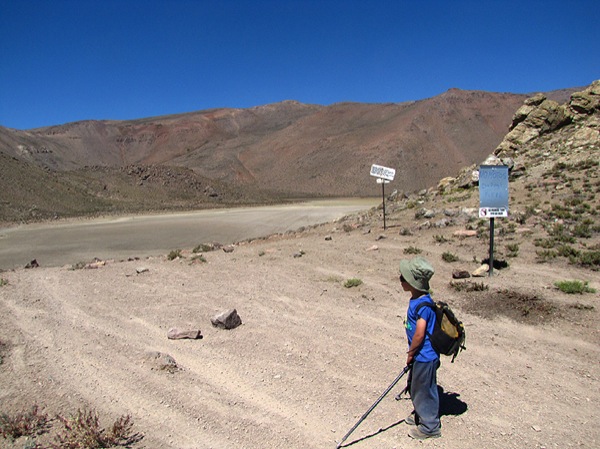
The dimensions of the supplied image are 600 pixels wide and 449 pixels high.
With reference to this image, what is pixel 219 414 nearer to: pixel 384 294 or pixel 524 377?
pixel 524 377

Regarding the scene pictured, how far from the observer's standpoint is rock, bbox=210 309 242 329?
6605 mm

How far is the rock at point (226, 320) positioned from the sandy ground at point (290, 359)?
95mm

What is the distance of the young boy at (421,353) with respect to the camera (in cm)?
381

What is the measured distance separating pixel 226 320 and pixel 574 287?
5465mm

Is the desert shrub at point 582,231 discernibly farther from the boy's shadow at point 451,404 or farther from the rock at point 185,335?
the rock at point 185,335

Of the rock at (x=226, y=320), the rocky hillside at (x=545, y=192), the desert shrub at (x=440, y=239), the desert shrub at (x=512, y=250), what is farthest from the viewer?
the desert shrub at (x=440, y=239)

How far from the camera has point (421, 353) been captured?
3898 millimetres

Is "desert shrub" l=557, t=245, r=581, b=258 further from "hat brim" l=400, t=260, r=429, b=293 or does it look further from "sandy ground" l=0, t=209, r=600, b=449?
"hat brim" l=400, t=260, r=429, b=293

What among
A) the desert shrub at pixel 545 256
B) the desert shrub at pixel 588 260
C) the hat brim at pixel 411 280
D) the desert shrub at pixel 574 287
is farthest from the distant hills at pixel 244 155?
the hat brim at pixel 411 280

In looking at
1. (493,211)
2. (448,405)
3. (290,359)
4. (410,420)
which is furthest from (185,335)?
(493,211)

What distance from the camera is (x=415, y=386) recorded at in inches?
157

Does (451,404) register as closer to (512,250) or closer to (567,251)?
(567,251)

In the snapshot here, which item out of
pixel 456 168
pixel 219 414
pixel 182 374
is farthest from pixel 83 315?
pixel 456 168

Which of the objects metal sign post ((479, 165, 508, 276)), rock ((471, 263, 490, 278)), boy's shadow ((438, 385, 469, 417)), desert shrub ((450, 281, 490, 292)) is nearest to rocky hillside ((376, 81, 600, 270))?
rock ((471, 263, 490, 278))
